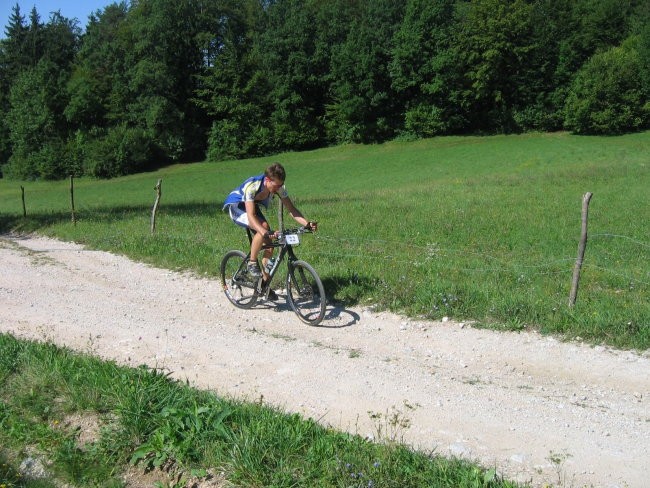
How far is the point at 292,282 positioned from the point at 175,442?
377 centimetres

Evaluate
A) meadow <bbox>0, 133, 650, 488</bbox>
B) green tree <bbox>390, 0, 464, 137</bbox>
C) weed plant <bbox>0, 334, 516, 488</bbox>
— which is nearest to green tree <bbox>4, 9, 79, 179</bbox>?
green tree <bbox>390, 0, 464, 137</bbox>

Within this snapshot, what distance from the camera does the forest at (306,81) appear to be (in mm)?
65938

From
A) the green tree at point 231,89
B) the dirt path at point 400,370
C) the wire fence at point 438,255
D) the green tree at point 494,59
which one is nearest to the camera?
the dirt path at point 400,370

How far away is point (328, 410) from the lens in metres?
5.17

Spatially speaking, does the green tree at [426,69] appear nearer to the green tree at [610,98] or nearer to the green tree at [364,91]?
the green tree at [364,91]

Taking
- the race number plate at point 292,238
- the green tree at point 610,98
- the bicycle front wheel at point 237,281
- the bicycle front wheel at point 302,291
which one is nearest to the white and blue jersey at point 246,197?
the race number plate at point 292,238

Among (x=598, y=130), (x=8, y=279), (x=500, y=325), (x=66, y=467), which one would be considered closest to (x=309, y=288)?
(x=500, y=325)

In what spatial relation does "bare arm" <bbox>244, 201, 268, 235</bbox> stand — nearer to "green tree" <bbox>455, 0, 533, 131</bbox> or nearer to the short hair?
the short hair

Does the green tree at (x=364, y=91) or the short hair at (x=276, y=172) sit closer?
the short hair at (x=276, y=172)

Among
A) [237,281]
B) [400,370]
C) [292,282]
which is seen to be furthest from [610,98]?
[400,370]

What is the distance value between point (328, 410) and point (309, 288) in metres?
2.85

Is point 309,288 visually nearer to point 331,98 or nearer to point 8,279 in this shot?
point 8,279

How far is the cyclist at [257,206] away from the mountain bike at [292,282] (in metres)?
0.13

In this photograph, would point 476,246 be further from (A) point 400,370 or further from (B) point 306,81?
(B) point 306,81
